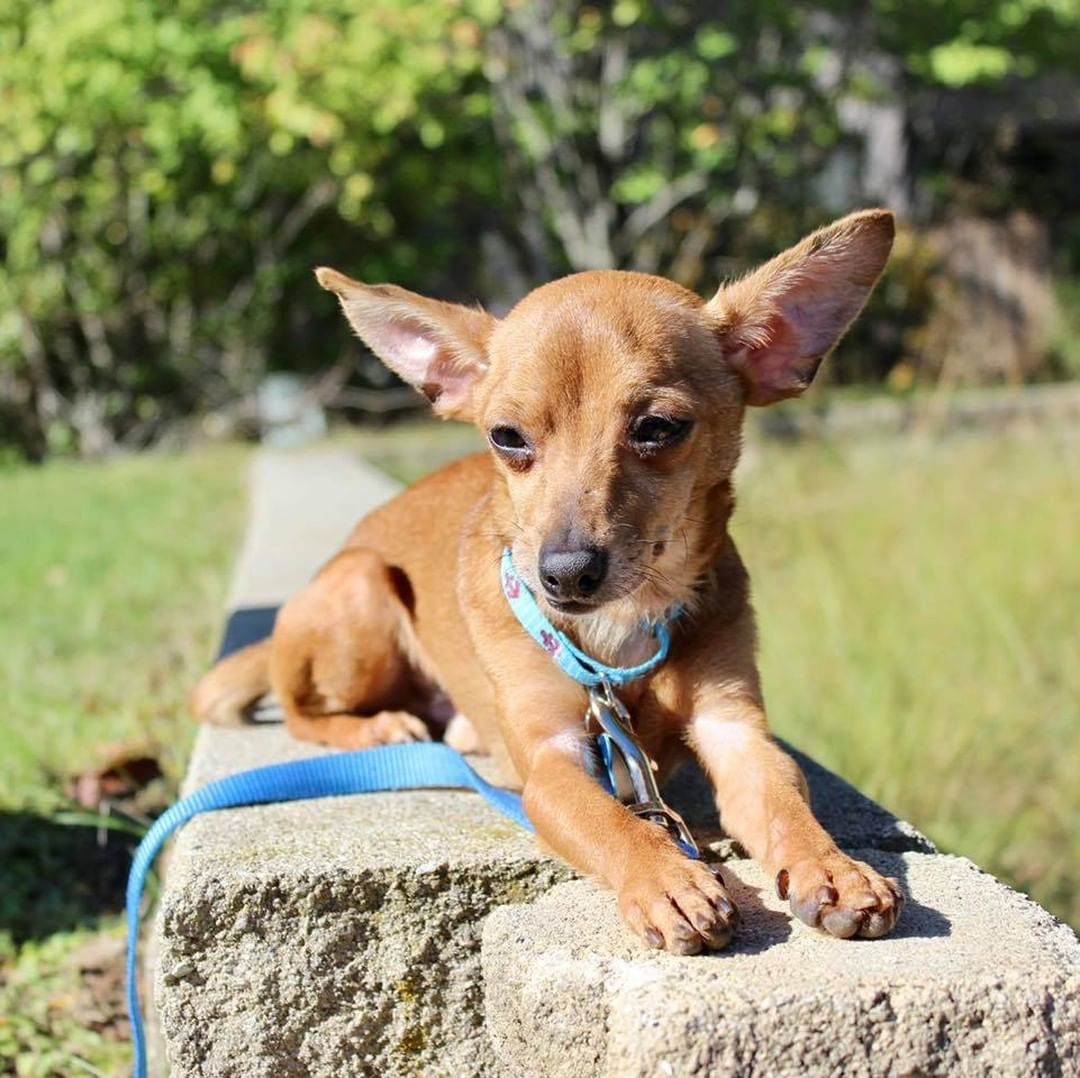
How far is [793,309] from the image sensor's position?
9.23ft

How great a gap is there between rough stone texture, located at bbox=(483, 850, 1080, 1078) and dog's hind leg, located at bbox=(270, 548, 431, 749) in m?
1.28

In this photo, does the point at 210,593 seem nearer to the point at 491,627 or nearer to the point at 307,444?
the point at 491,627

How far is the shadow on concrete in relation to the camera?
11.3 ft


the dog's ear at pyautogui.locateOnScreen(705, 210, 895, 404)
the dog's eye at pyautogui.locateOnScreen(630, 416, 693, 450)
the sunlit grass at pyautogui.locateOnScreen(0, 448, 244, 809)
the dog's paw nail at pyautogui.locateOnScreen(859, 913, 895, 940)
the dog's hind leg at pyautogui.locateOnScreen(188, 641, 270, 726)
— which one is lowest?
the sunlit grass at pyautogui.locateOnScreen(0, 448, 244, 809)

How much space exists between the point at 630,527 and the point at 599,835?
20.5 inches

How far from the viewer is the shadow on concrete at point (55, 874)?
343 centimetres

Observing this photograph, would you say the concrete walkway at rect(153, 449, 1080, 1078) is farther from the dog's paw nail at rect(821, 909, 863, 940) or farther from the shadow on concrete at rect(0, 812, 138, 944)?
the shadow on concrete at rect(0, 812, 138, 944)

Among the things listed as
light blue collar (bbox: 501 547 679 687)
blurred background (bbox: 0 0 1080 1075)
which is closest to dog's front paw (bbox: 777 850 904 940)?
light blue collar (bbox: 501 547 679 687)

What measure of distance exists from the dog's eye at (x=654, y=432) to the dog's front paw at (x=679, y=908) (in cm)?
74

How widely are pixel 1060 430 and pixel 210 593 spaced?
5.44m

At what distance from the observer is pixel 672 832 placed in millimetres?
2396

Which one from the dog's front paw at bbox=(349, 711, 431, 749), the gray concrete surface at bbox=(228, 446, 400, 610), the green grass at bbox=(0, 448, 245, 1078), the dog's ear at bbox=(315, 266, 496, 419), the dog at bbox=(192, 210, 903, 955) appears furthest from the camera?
the gray concrete surface at bbox=(228, 446, 400, 610)

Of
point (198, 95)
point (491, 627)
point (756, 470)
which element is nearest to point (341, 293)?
point (491, 627)

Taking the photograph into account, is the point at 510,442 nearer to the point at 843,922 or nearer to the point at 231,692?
the point at 843,922
